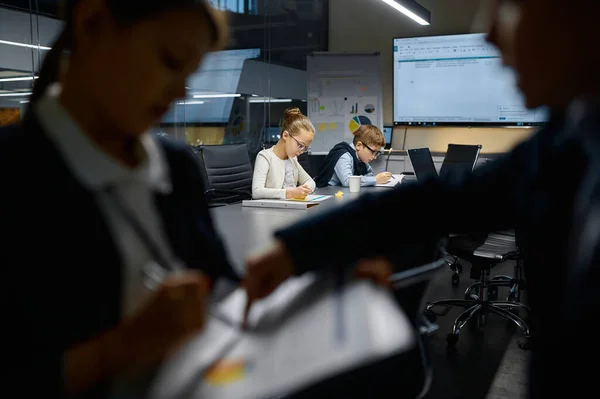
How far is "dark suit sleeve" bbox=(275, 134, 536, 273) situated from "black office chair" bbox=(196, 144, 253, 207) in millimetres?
2987

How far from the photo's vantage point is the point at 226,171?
421 cm

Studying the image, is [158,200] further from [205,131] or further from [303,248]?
[205,131]

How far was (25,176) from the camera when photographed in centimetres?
63

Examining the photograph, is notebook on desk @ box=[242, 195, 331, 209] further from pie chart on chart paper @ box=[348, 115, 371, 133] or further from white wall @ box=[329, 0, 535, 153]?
white wall @ box=[329, 0, 535, 153]

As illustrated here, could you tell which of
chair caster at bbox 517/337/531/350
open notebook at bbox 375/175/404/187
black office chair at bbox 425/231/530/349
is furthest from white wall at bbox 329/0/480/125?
chair caster at bbox 517/337/531/350

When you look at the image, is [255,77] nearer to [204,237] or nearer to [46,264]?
[204,237]

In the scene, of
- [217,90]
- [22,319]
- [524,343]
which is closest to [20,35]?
[217,90]

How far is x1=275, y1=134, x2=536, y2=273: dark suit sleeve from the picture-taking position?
0.89m

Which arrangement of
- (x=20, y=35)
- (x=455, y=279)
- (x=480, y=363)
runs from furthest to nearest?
(x=455, y=279), (x=20, y=35), (x=480, y=363)

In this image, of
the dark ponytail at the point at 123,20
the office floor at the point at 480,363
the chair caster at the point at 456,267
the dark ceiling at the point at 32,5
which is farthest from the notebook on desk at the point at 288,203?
the dark ponytail at the point at 123,20

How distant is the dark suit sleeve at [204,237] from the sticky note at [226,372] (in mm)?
278

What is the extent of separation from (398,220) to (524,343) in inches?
107

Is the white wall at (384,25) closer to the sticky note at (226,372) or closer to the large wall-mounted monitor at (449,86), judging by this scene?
the large wall-mounted monitor at (449,86)

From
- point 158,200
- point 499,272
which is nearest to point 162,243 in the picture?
point 158,200
